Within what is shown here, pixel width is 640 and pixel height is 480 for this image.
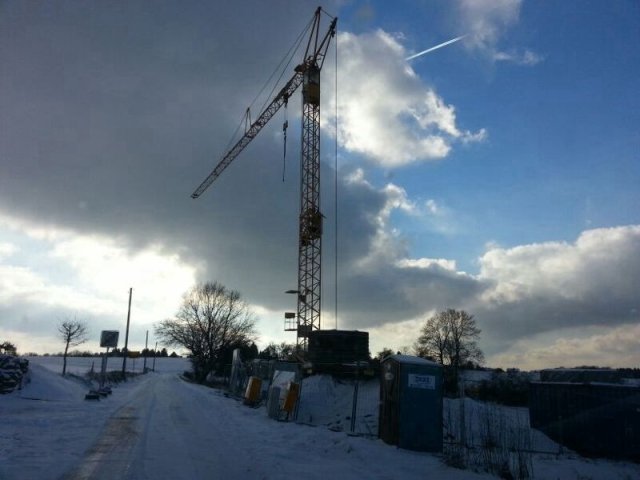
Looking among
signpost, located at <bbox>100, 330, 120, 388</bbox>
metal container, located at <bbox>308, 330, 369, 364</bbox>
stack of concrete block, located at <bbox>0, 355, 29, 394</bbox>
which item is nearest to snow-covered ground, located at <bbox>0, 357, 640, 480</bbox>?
stack of concrete block, located at <bbox>0, 355, 29, 394</bbox>

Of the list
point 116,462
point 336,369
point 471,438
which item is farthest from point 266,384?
point 116,462

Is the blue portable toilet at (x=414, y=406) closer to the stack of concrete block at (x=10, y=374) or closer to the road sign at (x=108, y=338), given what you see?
the stack of concrete block at (x=10, y=374)

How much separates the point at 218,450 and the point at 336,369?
20.6m

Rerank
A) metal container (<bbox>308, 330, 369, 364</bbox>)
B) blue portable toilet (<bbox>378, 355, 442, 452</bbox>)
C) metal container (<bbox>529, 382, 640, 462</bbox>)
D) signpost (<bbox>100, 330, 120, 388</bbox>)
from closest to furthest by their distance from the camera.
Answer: blue portable toilet (<bbox>378, 355, 442, 452</bbox>), metal container (<bbox>529, 382, 640, 462</bbox>), signpost (<bbox>100, 330, 120, 388</bbox>), metal container (<bbox>308, 330, 369, 364</bbox>)

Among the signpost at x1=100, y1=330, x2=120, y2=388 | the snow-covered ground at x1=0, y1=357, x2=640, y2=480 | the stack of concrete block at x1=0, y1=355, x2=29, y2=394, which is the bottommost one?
the snow-covered ground at x1=0, y1=357, x2=640, y2=480

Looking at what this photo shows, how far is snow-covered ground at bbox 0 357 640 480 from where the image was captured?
9000 mm

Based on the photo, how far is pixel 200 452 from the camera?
10930 millimetres

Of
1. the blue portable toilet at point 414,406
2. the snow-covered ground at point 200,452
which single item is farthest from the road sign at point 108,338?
the blue portable toilet at point 414,406

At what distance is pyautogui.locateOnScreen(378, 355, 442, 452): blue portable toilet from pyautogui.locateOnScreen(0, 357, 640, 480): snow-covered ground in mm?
487

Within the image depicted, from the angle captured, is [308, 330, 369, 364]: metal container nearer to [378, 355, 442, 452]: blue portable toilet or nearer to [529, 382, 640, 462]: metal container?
[529, 382, 640, 462]: metal container

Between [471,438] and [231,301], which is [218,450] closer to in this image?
A: [471,438]

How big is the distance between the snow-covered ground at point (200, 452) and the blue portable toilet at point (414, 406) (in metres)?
0.49

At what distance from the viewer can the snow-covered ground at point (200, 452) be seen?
9.00 meters

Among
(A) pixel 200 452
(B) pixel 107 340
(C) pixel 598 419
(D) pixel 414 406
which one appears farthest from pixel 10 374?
(C) pixel 598 419
